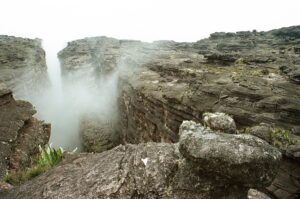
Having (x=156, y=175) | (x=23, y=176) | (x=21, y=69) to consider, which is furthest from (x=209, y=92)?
(x=21, y=69)

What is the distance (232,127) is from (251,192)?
9.43 ft

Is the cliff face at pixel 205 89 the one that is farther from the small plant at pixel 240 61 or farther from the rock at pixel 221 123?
the rock at pixel 221 123

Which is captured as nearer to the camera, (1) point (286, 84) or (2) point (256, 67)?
(1) point (286, 84)

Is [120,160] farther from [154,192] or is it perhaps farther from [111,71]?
[111,71]

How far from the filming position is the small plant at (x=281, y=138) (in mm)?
16094

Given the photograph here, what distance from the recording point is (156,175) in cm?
810

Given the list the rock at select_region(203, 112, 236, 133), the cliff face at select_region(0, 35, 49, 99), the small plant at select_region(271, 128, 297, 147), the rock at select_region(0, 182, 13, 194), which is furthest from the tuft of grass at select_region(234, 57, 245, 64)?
the rock at select_region(0, 182, 13, 194)

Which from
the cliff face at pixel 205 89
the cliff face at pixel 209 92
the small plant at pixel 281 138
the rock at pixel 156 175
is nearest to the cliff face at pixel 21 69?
the cliff face at pixel 209 92

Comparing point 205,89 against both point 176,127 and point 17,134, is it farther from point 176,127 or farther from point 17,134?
point 17,134

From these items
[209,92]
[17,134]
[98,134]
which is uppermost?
[209,92]

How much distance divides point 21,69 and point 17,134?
102ft

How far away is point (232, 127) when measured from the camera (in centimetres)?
824

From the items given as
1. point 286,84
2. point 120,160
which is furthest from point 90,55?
point 120,160

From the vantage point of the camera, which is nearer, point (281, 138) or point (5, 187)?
point (5, 187)
